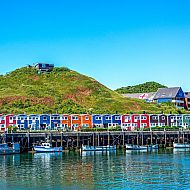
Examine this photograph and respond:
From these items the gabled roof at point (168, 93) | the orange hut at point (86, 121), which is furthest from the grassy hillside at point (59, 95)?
the orange hut at point (86, 121)

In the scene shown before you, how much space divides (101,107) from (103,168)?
83517 millimetres

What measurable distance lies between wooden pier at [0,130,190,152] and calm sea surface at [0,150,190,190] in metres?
12.5

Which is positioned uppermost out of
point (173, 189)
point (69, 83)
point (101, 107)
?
point (69, 83)

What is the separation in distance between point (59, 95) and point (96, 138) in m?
57.5

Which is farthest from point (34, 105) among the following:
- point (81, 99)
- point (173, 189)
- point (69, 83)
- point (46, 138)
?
point (173, 189)

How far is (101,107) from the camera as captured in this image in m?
151

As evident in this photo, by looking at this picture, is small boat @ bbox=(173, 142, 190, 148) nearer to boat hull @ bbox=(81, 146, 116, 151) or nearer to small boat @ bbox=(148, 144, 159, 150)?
small boat @ bbox=(148, 144, 159, 150)

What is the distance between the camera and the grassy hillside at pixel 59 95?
14473 cm

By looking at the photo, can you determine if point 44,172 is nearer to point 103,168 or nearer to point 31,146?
point 103,168

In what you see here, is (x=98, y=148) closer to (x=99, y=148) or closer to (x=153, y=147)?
(x=99, y=148)

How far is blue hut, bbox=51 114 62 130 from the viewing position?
116 m

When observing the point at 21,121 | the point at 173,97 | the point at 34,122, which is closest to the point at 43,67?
the point at 173,97

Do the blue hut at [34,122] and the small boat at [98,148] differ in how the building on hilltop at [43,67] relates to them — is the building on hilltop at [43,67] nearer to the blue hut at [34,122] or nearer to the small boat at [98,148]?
the blue hut at [34,122]

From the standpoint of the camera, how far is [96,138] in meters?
106
